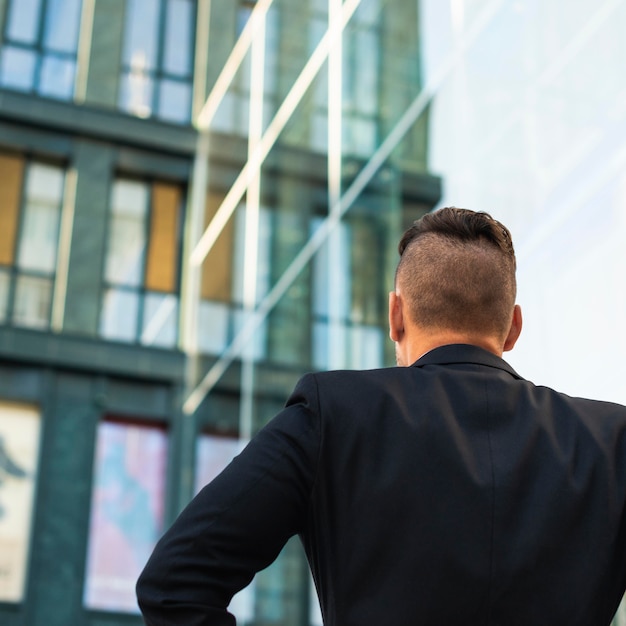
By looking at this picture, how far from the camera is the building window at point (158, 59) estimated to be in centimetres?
1728

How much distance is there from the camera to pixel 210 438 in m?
14.3

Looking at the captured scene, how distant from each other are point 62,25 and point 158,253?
3780mm

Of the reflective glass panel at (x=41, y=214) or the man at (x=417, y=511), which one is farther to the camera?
the reflective glass panel at (x=41, y=214)

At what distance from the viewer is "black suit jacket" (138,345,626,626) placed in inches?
56.7

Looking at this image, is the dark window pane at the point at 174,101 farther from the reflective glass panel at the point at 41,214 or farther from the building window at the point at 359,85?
the building window at the point at 359,85

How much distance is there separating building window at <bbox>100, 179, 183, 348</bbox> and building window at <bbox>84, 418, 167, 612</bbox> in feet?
4.31

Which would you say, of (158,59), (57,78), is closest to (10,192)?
(57,78)

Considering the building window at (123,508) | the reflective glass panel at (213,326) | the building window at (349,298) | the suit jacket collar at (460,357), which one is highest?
the reflective glass panel at (213,326)

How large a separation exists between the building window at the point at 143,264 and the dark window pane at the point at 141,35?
1.91m

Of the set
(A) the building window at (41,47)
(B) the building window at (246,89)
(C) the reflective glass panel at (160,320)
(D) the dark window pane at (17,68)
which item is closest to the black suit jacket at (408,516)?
(B) the building window at (246,89)

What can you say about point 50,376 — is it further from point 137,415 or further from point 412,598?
point 412,598

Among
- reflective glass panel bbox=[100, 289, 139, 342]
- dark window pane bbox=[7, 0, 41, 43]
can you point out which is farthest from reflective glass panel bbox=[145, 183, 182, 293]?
dark window pane bbox=[7, 0, 41, 43]

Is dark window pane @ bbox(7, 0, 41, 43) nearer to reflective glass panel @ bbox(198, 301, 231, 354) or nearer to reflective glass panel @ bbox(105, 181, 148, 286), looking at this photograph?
reflective glass panel @ bbox(105, 181, 148, 286)

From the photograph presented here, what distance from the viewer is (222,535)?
1446 millimetres
